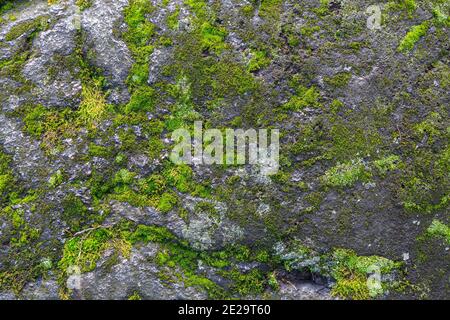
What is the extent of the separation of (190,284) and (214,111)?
197 cm

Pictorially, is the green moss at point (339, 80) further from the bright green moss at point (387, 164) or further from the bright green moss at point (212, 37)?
the bright green moss at point (212, 37)

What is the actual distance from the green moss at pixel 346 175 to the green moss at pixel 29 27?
3898mm

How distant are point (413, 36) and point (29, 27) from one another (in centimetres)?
467

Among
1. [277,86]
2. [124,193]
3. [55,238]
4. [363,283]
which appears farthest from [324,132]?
[55,238]

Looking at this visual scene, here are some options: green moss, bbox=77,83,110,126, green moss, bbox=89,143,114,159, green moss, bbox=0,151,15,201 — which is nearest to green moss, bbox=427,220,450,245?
green moss, bbox=89,143,114,159

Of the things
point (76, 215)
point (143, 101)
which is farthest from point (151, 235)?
point (143, 101)

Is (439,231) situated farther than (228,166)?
No

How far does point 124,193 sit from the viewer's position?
5.19 meters

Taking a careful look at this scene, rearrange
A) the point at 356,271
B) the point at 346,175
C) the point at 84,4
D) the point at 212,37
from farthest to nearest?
the point at 84,4
the point at 212,37
the point at 346,175
the point at 356,271

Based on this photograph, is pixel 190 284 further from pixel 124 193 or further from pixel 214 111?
pixel 214 111

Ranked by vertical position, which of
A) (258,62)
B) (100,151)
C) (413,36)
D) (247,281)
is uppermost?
(413,36)

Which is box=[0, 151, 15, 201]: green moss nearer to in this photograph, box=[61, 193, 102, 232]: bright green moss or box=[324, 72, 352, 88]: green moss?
box=[61, 193, 102, 232]: bright green moss

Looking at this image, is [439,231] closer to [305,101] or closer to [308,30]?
[305,101]

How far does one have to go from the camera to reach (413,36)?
530 centimetres
